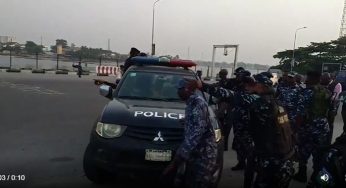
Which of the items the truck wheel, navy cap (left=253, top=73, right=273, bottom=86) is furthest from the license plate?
navy cap (left=253, top=73, right=273, bottom=86)

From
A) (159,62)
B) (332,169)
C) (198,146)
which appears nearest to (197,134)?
(198,146)

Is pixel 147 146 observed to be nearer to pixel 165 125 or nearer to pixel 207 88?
pixel 165 125

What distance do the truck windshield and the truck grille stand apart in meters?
1.27

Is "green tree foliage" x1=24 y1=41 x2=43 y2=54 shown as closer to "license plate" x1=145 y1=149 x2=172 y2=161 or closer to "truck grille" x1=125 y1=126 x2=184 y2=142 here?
"truck grille" x1=125 y1=126 x2=184 y2=142

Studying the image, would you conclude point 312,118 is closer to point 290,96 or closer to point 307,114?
point 307,114

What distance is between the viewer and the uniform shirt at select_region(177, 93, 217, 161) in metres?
3.92

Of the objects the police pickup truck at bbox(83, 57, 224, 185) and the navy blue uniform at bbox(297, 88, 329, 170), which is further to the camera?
the navy blue uniform at bbox(297, 88, 329, 170)

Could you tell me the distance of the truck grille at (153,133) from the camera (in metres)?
5.30

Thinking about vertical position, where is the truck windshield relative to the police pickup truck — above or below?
above

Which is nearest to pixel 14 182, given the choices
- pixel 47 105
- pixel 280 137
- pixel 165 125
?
pixel 165 125

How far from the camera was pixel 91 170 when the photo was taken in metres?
5.71

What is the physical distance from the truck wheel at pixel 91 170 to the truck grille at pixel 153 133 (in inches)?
21.6

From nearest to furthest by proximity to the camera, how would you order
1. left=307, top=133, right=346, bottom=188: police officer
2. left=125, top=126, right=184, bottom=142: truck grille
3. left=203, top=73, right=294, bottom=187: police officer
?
left=307, top=133, right=346, bottom=188: police officer, left=203, top=73, right=294, bottom=187: police officer, left=125, top=126, right=184, bottom=142: truck grille

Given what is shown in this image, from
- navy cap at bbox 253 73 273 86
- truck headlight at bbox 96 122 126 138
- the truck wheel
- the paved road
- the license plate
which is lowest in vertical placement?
the paved road
